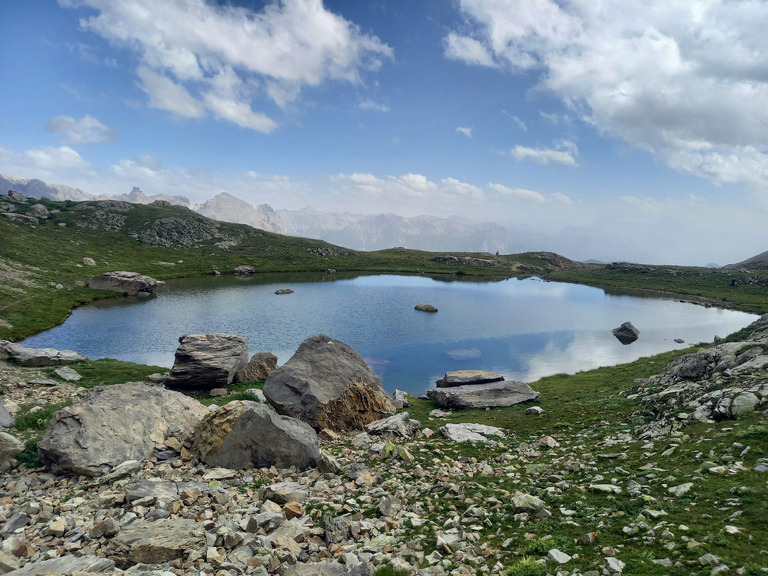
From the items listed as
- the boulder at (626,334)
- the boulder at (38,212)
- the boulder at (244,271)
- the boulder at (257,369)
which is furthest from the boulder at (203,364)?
the boulder at (38,212)

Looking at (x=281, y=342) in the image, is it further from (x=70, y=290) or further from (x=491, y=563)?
(x=70, y=290)

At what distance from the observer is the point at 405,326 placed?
82125 mm

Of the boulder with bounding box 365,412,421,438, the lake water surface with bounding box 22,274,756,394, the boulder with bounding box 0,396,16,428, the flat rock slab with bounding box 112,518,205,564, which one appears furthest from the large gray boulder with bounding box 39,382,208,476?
the lake water surface with bounding box 22,274,756,394

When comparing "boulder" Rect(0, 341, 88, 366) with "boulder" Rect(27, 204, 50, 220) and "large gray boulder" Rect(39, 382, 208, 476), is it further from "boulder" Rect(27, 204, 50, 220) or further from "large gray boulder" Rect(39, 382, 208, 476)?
"boulder" Rect(27, 204, 50, 220)

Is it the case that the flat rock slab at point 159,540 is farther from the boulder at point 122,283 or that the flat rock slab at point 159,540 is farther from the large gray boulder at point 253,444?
the boulder at point 122,283

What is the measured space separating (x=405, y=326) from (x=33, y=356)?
59.9 meters

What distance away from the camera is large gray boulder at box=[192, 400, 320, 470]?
19.4 metres

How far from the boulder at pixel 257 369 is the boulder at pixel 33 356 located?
1999 centimetres

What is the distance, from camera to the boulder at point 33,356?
39.7m

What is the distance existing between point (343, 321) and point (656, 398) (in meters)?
63.7

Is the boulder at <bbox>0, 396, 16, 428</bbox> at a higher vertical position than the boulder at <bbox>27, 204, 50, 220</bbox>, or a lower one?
lower

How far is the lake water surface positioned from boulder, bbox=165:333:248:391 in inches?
534

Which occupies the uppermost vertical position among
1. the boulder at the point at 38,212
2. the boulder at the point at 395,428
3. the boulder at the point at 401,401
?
the boulder at the point at 38,212

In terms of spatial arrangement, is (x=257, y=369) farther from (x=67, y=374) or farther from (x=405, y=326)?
(x=405, y=326)
